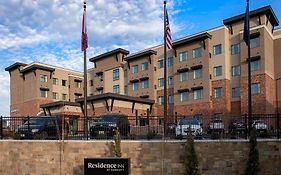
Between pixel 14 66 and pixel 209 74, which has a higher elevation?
pixel 14 66

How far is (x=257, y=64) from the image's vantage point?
167 ft

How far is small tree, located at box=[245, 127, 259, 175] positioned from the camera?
17031mm

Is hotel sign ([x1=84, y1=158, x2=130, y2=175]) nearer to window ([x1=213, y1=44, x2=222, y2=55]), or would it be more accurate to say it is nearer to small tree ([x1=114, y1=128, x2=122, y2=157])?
small tree ([x1=114, y1=128, x2=122, y2=157])

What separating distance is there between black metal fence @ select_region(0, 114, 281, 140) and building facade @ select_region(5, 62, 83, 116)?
164 ft

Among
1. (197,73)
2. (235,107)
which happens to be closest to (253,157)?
(235,107)

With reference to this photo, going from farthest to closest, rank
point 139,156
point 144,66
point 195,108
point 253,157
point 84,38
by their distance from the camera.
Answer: point 144,66 < point 195,108 < point 84,38 < point 139,156 < point 253,157

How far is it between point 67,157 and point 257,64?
37641mm

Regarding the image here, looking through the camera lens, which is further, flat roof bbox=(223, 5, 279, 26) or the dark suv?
flat roof bbox=(223, 5, 279, 26)

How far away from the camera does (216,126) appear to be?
19.3 m

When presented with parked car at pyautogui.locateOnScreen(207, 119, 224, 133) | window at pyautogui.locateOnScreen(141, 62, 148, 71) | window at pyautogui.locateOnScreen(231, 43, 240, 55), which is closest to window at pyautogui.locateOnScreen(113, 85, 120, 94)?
window at pyautogui.locateOnScreen(141, 62, 148, 71)

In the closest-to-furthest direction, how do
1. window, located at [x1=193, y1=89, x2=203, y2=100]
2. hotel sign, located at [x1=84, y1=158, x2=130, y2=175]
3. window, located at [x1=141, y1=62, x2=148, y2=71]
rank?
hotel sign, located at [x1=84, y1=158, x2=130, y2=175] → window, located at [x1=193, y1=89, x2=203, y2=100] → window, located at [x1=141, y1=62, x2=148, y2=71]

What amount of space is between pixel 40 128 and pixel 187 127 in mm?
9321

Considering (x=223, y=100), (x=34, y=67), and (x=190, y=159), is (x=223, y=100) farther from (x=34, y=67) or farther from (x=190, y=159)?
(x=34, y=67)

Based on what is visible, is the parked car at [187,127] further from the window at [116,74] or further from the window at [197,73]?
the window at [116,74]
